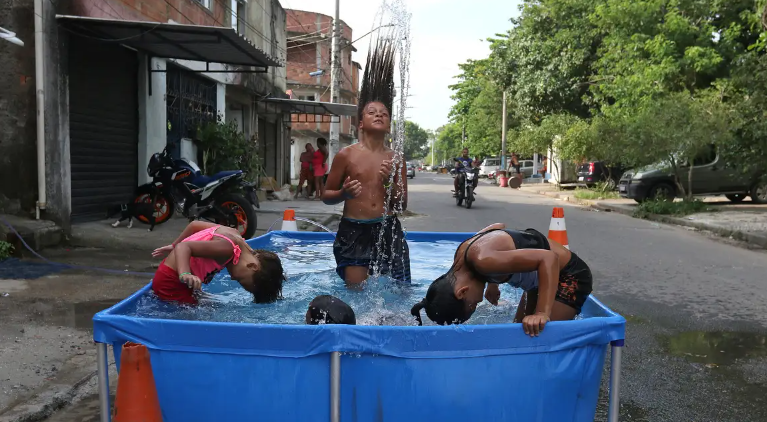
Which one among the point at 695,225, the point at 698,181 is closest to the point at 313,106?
the point at 695,225

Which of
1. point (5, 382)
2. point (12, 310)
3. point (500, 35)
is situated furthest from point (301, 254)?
point (500, 35)

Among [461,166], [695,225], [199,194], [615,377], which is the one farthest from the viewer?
[461,166]

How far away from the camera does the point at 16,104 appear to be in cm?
684

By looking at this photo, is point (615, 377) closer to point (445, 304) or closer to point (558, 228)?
point (445, 304)

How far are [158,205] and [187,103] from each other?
4.30 m

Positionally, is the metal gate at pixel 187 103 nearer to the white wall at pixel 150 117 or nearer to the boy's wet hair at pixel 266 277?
the white wall at pixel 150 117

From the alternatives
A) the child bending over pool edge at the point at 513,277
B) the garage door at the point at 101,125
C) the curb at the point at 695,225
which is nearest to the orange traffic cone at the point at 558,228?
the child bending over pool edge at the point at 513,277

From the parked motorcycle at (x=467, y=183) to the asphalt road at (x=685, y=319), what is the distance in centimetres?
452

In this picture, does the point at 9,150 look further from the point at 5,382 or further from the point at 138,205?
the point at 5,382

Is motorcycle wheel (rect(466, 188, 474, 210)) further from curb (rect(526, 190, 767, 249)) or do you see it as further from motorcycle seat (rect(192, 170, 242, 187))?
motorcycle seat (rect(192, 170, 242, 187))

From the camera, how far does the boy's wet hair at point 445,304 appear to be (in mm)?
2699

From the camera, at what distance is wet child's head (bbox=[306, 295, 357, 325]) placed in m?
2.73

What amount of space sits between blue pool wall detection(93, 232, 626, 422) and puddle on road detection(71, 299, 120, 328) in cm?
214

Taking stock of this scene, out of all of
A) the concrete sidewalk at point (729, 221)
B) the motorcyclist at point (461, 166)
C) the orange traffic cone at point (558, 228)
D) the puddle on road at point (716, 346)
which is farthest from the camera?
the motorcyclist at point (461, 166)
